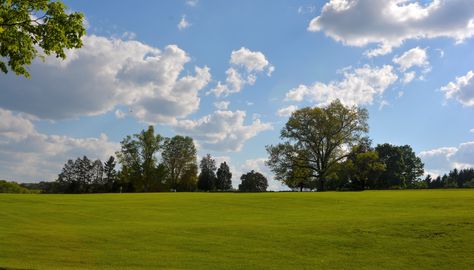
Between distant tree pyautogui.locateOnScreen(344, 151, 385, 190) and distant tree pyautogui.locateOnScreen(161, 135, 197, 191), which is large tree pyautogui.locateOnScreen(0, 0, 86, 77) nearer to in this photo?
distant tree pyautogui.locateOnScreen(344, 151, 385, 190)

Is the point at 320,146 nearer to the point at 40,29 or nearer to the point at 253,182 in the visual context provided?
the point at 40,29

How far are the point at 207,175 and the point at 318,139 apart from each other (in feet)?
241

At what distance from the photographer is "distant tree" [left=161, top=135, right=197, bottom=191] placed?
377ft

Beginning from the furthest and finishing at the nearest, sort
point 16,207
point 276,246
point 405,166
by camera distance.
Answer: point 405,166
point 16,207
point 276,246

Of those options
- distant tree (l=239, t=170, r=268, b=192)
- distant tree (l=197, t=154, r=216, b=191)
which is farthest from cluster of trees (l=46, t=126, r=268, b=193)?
distant tree (l=239, t=170, r=268, b=192)

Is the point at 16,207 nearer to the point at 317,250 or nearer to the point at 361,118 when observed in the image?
the point at 317,250

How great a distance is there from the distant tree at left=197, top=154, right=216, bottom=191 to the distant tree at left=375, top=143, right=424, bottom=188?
54.1 meters

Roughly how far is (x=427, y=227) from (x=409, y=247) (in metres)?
3.37

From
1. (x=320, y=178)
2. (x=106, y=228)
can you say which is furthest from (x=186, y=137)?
(x=106, y=228)

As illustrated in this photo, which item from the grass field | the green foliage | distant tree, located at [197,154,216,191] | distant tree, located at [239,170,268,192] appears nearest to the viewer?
the grass field

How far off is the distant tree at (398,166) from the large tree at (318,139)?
39.9m

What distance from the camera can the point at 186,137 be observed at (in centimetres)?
12406

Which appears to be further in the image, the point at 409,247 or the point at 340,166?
the point at 340,166

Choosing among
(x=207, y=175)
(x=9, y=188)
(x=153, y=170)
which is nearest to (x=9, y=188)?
(x=9, y=188)
